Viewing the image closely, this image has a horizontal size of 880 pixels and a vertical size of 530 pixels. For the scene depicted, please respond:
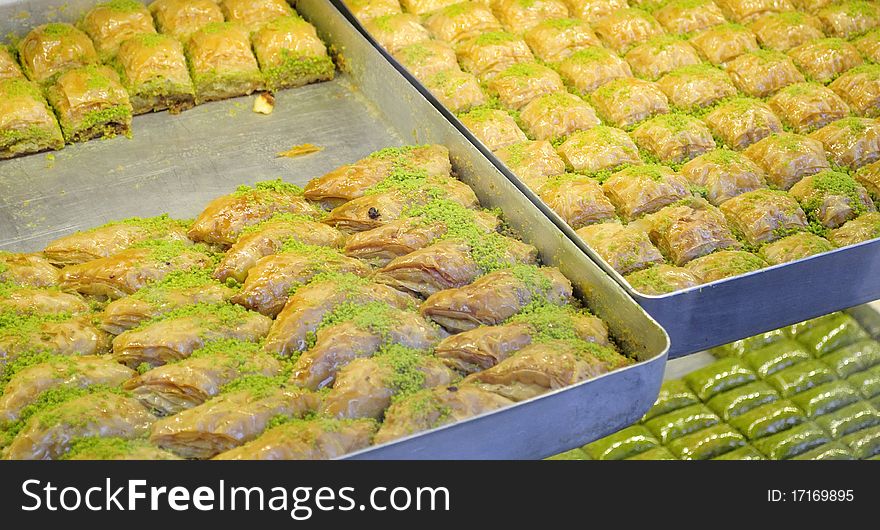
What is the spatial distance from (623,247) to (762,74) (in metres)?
1.77

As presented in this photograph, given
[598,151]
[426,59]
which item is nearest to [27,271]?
[426,59]

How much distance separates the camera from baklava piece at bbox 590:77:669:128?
5387 millimetres

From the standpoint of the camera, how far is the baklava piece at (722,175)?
194 inches

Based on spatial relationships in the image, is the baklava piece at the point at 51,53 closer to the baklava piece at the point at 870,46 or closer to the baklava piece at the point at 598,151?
the baklava piece at the point at 598,151

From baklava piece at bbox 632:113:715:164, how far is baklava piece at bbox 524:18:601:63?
820 mm

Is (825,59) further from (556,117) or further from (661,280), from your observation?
(661,280)

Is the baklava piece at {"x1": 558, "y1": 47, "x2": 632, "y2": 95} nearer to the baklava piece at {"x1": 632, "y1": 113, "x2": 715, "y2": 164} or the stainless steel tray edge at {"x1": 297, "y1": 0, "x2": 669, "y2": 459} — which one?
the baklava piece at {"x1": 632, "y1": 113, "x2": 715, "y2": 164}

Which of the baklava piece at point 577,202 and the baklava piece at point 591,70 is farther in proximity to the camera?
the baklava piece at point 591,70

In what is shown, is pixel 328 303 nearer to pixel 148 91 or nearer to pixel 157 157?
pixel 157 157

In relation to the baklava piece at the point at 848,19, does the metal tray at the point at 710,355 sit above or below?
below

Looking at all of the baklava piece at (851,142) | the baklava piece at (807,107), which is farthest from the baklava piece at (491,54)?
the baklava piece at (851,142)

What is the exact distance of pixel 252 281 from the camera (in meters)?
4.20

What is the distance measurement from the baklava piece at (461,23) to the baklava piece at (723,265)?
2.17m
